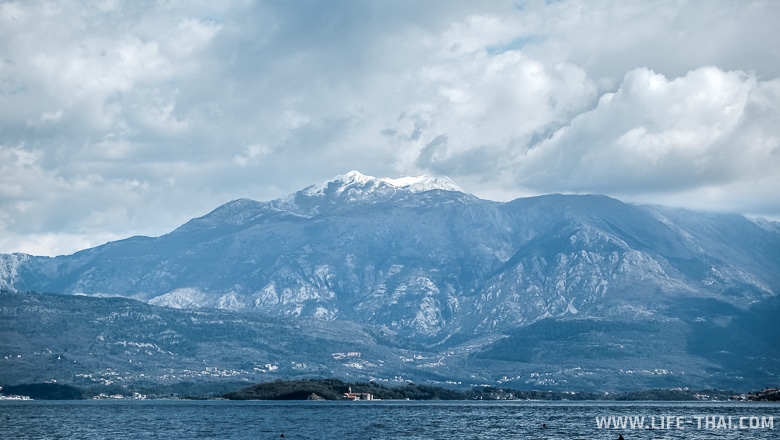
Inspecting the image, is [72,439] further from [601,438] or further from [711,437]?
[711,437]

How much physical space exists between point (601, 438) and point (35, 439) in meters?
103

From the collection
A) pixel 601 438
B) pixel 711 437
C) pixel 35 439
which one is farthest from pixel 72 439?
pixel 711 437

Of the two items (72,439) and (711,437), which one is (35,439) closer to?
(72,439)

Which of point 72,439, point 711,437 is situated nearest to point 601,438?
point 711,437

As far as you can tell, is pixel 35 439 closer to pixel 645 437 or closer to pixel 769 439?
pixel 645 437

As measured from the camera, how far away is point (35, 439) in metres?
197

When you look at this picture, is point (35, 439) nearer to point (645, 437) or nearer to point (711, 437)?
point (645, 437)

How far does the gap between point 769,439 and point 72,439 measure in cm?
12440

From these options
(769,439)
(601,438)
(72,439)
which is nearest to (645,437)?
(601,438)

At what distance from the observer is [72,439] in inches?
7864

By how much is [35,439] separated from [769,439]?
130m

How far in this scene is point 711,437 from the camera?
19888cm

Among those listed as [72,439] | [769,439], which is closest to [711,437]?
[769,439]

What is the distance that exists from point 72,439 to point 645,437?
105 metres
